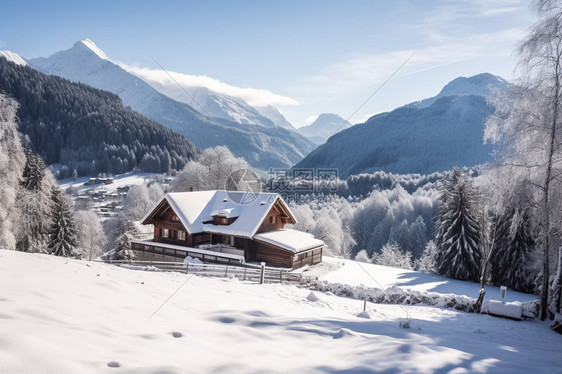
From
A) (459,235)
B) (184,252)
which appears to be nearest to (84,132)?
(184,252)

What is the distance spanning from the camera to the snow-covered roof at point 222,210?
28.9 meters

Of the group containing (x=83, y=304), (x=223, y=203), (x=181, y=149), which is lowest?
(x=83, y=304)

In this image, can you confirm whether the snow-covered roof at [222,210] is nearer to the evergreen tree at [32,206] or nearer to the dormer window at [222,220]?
the dormer window at [222,220]

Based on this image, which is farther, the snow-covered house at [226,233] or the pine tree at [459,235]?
the pine tree at [459,235]

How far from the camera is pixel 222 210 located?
29.9 metres

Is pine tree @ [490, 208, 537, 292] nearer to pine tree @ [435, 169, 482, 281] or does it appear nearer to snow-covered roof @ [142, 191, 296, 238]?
pine tree @ [435, 169, 482, 281]

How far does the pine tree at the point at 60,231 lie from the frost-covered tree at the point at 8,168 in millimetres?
13041

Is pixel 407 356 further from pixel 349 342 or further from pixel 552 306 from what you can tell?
pixel 552 306

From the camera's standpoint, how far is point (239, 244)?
1147 inches

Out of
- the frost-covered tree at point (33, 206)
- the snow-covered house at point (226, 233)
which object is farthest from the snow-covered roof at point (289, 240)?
the frost-covered tree at point (33, 206)

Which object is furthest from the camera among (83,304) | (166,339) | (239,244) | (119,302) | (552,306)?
(239,244)

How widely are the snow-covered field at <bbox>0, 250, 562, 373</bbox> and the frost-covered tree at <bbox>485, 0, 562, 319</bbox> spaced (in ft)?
20.0

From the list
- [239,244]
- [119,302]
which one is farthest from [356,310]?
[239,244]

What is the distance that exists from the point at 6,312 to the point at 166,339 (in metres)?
2.36
